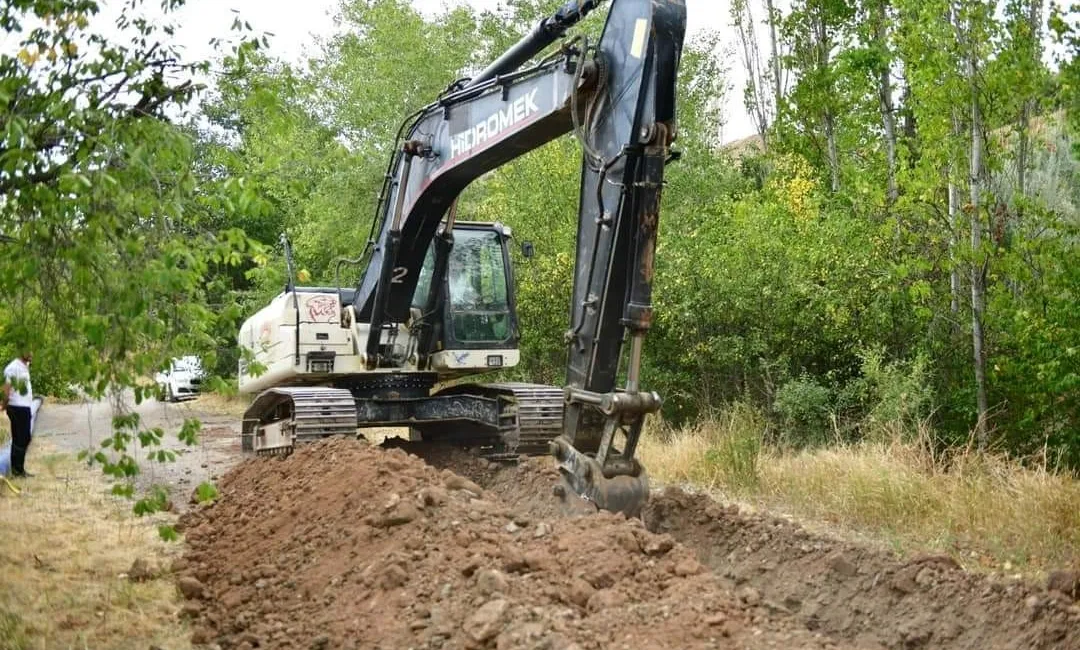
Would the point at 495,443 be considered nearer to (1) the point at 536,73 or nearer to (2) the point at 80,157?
(1) the point at 536,73

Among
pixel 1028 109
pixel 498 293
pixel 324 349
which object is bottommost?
pixel 324 349

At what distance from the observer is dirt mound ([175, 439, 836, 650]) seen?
15.5ft

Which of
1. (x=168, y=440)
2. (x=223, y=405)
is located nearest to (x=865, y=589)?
(x=168, y=440)

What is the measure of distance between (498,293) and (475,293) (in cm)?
26

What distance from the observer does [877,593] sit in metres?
6.07

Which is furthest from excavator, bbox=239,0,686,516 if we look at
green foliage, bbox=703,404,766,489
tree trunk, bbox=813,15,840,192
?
tree trunk, bbox=813,15,840,192

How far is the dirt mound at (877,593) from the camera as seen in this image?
17.6ft

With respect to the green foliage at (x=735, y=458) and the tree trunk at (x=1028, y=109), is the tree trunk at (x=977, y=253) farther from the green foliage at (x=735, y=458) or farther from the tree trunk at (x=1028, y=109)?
the green foliage at (x=735, y=458)

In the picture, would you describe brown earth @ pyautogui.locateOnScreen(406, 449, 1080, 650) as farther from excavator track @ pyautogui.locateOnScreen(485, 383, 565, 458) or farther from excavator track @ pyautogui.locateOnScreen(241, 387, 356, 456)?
excavator track @ pyautogui.locateOnScreen(241, 387, 356, 456)

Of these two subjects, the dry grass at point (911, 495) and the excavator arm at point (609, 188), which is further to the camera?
the dry grass at point (911, 495)

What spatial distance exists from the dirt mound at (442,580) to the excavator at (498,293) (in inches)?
30.1

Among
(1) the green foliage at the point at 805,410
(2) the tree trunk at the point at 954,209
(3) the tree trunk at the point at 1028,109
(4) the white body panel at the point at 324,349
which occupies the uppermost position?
(3) the tree trunk at the point at 1028,109

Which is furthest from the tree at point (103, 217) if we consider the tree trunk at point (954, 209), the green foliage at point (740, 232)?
the tree trunk at point (954, 209)

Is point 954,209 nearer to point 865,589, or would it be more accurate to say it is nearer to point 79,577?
point 865,589
